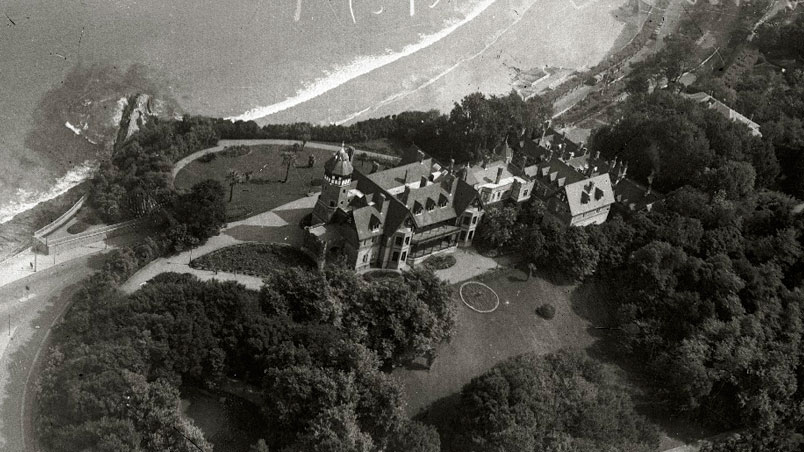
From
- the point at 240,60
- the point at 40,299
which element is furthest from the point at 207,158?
the point at 40,299

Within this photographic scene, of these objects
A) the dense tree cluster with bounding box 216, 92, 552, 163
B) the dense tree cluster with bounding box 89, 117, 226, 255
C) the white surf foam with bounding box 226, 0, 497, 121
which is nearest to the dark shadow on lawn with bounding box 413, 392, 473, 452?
the dense tree cluster with bounding box 89, 117, 226, 255

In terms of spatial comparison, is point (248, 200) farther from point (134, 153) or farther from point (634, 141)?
point (634, 141)

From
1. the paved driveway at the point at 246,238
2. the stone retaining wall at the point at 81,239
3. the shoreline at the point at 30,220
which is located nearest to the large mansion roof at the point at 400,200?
the paved driveway at the point at 246,238

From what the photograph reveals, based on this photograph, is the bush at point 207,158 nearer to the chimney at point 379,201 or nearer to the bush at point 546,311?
the chimney at point 379,201

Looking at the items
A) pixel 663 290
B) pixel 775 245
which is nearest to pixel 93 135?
pixel 663 290

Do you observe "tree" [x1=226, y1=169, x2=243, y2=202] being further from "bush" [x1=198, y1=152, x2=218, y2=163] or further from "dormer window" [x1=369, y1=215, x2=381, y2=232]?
"dormer window" [x1=369, y1=215, x2=381, y2=232]
